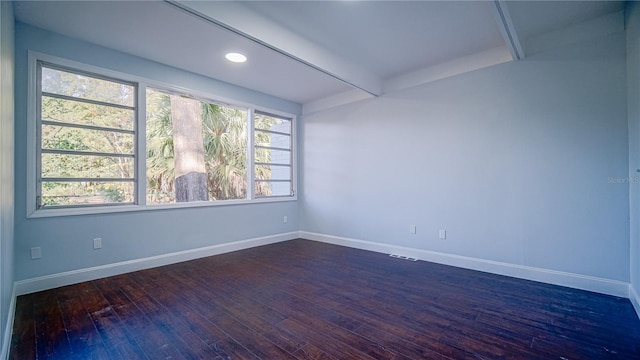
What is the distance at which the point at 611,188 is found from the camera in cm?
265

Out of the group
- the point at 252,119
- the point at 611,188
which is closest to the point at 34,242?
the point at 252,119

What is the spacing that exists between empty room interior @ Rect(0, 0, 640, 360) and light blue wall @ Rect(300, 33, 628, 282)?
0.06 ft

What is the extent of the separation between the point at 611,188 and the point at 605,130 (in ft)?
1.80

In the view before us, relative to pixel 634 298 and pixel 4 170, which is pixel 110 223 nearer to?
pixel 4 170

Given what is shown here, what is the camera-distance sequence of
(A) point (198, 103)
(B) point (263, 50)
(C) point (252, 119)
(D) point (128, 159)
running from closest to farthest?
1. (B) point (263, 50)
2. (D) point (128, 159)
3. (A) point (198, 103)
4. (C) point (252, 119)

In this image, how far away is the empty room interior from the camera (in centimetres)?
205

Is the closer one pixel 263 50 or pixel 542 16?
pixel 542 16

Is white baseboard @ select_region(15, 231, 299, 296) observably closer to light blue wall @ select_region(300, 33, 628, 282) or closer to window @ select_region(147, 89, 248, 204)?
window @ select_region(147, 89, 248, 204)

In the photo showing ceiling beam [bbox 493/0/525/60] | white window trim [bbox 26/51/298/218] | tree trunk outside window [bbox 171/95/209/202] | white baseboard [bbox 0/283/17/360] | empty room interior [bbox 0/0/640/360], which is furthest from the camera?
tree trunk outside window [bbox 171/95/209/202]

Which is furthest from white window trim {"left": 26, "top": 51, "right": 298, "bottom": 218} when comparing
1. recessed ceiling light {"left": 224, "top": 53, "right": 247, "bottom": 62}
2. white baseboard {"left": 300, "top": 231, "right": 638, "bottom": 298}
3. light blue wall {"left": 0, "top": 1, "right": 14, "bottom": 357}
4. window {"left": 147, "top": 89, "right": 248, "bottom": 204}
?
white baseboard {"left": 300, "top": 231, "right": 638, "bottom": 298}

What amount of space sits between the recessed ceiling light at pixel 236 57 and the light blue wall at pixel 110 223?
830mm

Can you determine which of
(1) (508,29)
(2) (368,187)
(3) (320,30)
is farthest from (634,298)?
(3) (320,30)

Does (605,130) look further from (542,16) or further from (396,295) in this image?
(396,295)

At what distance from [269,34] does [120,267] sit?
3.07m
